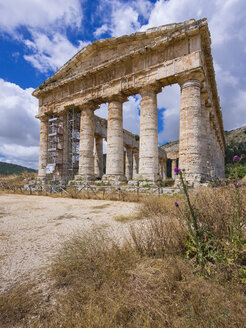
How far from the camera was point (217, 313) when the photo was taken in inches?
54.1

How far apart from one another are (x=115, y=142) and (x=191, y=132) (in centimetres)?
563

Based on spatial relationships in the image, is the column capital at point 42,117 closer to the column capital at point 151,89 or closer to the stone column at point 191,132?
the column capital at point 151,89

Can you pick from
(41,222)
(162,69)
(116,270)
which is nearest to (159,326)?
(116,270)

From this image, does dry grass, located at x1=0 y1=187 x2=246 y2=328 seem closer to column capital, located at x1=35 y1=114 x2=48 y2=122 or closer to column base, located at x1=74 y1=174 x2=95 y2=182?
column base, located at x1=74 y1=174 x2=95 y2=182

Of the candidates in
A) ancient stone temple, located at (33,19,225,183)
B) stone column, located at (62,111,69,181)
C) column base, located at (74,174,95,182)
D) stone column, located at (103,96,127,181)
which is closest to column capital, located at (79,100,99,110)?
ancient stone temple, located at (33,19,225,183)

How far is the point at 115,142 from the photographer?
44.1 ft

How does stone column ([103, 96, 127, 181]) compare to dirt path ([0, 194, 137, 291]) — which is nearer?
dirt path ([0, 194, 137, 291])

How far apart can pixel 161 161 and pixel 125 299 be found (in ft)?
105

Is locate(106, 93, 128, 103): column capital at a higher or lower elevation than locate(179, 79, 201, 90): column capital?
higher

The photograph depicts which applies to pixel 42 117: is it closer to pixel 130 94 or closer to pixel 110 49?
pixel 110 49

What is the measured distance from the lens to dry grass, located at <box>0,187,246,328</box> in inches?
55.3

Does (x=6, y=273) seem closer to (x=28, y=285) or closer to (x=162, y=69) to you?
(x=28, y=285)

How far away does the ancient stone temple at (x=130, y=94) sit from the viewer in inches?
417

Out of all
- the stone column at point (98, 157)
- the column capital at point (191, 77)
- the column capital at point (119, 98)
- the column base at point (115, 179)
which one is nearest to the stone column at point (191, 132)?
the column capital at point (191, 77)
